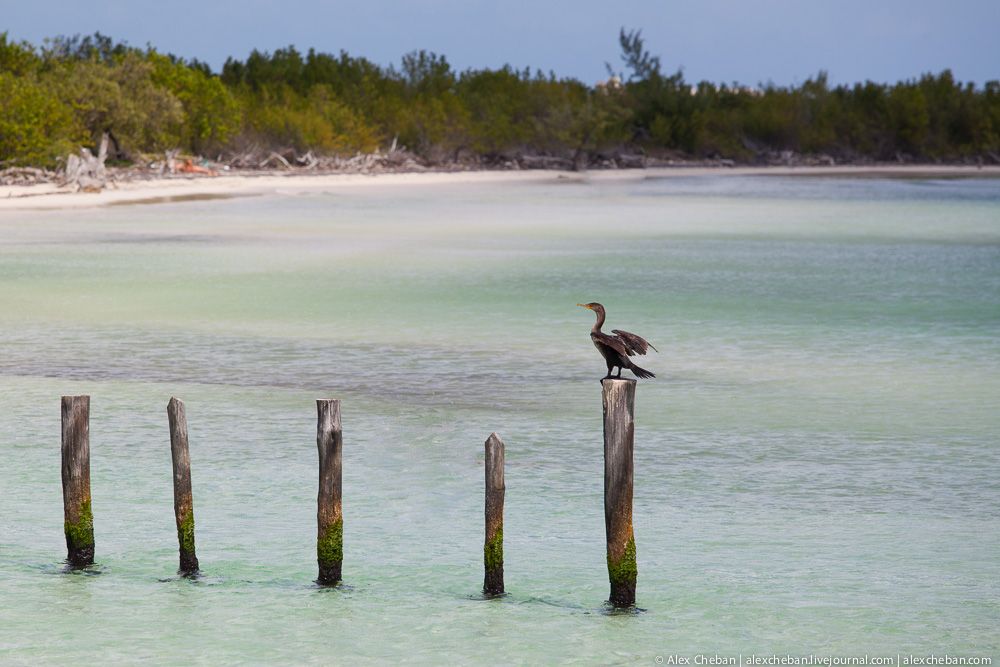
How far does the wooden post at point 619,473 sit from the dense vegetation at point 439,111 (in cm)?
4706

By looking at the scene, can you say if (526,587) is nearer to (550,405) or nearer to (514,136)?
(550,405)

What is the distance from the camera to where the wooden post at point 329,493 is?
8.06 meters

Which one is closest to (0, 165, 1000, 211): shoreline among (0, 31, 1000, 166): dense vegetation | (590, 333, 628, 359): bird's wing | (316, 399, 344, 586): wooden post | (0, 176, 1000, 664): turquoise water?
(0, 31, 1000, 166): dense vegetation

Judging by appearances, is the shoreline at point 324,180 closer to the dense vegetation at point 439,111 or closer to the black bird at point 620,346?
the dense vegetation at point 439,111

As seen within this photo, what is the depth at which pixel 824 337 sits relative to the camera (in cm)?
1961

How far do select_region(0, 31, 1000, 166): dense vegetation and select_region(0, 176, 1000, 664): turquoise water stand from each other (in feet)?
105

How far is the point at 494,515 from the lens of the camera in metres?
8.09

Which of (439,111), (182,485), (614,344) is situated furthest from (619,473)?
(439,111)

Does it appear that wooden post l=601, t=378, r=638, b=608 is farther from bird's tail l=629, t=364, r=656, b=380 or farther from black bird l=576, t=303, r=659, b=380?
bird's tail l=629, t=364, r=656, b=380

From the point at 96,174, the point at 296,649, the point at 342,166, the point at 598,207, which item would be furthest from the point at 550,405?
the point at 342,166

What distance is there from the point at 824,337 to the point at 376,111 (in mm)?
71760

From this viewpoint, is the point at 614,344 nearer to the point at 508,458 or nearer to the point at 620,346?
the point at 620,346

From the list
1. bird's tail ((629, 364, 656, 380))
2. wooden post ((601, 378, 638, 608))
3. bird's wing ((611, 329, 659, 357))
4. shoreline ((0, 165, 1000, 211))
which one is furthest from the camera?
shoreline ((0, 165, 1000, 211))

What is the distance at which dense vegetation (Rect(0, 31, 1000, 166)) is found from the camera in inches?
2350
